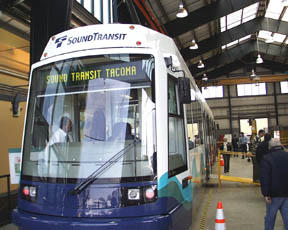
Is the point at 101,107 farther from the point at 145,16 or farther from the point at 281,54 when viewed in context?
the point at 281,54

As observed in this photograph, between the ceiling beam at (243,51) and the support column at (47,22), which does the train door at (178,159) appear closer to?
the support column at (47,22)

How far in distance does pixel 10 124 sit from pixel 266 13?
802 inches

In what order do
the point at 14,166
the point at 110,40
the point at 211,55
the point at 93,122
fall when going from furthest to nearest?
1. the point at 211,55
2. the point at 14,166
3. the point at 110,40
4. the point at 93,122

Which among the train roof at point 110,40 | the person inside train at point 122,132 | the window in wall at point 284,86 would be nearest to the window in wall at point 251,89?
the window in wall at point 284,86

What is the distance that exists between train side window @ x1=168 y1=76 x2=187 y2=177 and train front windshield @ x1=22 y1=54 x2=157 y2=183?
0.40 meters

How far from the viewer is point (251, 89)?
38.1 meters

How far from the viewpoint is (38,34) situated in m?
7.04

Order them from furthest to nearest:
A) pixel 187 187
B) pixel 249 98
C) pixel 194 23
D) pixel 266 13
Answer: pixel 249 98 → pixel 266 13 → pixel 194 23 → pixel 187 187

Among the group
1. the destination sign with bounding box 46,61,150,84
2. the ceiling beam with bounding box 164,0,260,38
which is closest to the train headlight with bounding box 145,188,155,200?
the destination sign with bounding box 46,61,150,84

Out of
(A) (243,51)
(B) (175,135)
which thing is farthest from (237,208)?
(A) (243,51)

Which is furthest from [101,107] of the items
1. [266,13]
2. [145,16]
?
[266,13]

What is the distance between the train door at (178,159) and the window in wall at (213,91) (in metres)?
35.0

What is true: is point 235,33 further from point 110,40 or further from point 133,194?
point 133,194

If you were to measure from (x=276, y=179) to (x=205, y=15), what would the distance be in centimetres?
1541
